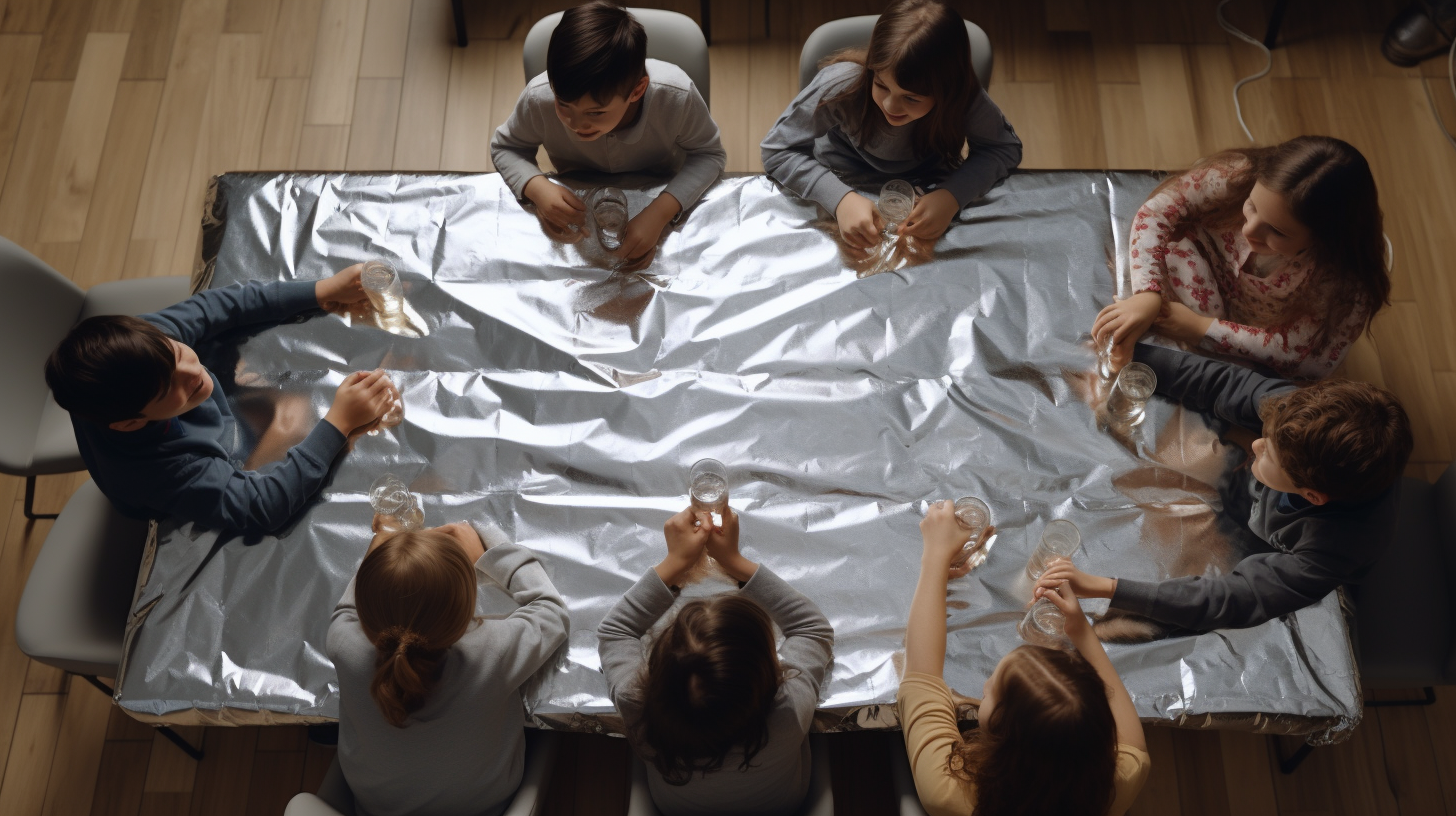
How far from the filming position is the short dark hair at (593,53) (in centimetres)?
185

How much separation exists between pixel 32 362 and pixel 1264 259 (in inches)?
105

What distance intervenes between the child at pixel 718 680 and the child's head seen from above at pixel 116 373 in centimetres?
91

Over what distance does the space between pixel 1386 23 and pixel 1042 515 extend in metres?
2.70

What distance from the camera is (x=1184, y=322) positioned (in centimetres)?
194

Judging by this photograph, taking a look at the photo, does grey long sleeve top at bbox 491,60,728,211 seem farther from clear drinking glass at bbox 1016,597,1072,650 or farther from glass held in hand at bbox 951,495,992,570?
clear drinking glass at bbox 1016,597,1072,650

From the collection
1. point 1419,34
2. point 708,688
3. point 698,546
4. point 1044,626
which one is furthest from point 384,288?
point 1419,34

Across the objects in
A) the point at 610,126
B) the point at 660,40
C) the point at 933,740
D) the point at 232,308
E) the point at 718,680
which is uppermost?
the point at 660,40

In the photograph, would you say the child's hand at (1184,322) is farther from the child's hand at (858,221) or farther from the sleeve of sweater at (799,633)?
the sleeve of sweater at (799,633)

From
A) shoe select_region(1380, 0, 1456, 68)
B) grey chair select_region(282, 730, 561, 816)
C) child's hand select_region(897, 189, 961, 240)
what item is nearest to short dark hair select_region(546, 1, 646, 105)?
child's hand select_region(897, 189, 961, 240)

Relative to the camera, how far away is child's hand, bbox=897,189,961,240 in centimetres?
201

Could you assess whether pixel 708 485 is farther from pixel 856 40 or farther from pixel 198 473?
pixel 856 40

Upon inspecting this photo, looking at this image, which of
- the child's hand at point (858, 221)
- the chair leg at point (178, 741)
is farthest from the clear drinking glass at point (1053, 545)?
the chair leg at point (178, 741)

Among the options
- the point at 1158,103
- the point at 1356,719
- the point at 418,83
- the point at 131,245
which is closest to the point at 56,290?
the point at 131,245

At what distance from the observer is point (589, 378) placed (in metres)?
1.89
